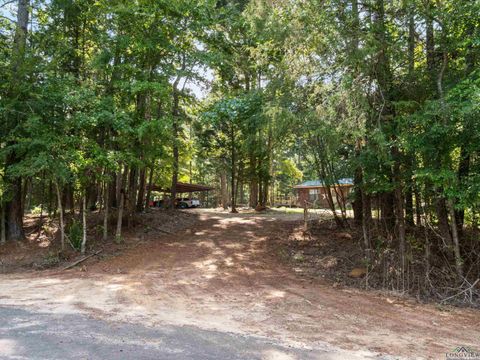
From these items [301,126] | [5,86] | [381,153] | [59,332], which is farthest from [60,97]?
[381,153]

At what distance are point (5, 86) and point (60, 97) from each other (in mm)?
1505

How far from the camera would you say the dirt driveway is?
4.12 m

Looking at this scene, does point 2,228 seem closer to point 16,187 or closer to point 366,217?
point 16,187

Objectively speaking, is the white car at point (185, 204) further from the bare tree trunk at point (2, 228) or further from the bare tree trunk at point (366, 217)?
the bare tree trunk at point (366, 217)

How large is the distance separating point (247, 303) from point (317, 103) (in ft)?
13.6

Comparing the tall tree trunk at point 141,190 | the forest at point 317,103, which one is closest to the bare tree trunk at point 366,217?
the forest at point 317,103

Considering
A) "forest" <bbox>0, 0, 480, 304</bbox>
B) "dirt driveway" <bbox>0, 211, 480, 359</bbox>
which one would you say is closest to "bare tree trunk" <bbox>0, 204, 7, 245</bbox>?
"forest" <bbox>0, 0, 480, 304</bbox>

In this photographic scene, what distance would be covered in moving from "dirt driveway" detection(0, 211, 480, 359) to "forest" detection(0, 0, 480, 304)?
1.58 m

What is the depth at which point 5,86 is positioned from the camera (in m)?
8.91

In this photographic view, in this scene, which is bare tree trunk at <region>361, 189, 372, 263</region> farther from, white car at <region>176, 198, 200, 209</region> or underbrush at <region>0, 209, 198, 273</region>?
white car at <region>176, 198, 200, 209</region>

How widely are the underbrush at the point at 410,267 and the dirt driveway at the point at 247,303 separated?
0.56 m

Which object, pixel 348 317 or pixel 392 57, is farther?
pixel 392 57

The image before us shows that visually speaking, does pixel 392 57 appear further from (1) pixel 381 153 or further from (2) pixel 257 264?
(2) pixel 257 264

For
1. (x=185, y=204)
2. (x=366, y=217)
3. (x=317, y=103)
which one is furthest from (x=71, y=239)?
(x=185, y=204)
